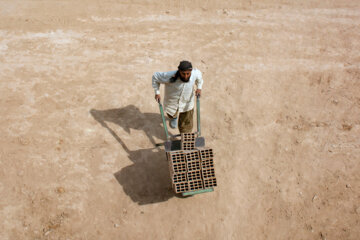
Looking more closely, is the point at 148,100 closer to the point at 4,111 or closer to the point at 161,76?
the point at 161,76

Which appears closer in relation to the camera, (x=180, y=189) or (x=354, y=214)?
Answer: (x=180, y=189)

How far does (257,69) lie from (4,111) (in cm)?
593

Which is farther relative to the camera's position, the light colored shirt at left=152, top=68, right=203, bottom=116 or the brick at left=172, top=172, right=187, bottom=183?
the light colored shirt at left=152, top=68, right=203, bottom=116

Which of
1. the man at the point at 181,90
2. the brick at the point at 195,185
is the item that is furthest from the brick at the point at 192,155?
the man at the point at 181,90

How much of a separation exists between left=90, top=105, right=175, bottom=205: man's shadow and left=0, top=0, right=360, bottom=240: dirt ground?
21mm

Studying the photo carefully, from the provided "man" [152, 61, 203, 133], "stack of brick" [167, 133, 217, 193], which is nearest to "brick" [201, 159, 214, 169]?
"stack of brick" [167, 133, 217, 193]

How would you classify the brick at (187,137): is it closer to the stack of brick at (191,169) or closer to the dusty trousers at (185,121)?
the stack of brick at (191,169)

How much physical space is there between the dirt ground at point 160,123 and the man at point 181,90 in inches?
28.4

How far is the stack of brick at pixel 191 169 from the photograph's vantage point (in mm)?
3902

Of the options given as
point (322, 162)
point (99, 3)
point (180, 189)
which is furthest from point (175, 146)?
point (99, 3)

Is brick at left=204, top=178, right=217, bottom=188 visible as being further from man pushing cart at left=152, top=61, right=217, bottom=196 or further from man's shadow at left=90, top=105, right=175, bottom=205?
man's shadow at left=90, top=105, right=175, bottom=205

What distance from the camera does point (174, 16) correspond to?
9.12 m

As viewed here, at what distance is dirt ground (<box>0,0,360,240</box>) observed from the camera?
4.41m

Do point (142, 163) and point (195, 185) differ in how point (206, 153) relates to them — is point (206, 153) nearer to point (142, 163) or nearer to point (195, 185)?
point (195, 185)
